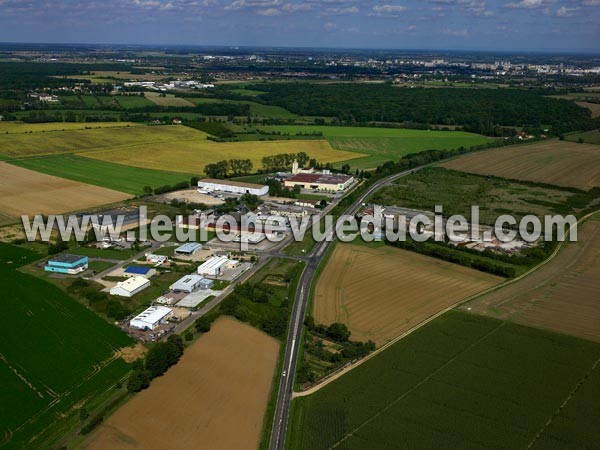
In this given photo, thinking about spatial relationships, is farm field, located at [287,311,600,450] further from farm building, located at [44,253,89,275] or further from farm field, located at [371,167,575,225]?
farm field, located at [371,167,575,225]

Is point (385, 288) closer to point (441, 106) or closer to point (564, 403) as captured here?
point (564, 403)

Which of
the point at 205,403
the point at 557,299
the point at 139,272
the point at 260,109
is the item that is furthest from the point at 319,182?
the point at 260,109

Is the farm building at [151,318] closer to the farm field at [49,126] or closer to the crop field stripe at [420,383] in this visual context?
the crop field stripe at [420,383]

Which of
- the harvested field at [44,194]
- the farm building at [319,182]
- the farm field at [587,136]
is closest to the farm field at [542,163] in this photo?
the farm field at [587,136]

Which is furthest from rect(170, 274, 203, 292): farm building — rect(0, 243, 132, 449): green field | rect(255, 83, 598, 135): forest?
rect(255, 83, 598, 135): forest

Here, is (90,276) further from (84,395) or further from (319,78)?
(319,78)

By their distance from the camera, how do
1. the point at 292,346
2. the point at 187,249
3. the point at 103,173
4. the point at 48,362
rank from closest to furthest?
the point at 48,362, the point at 292,346, the point at 187,249, the point at 103,173
